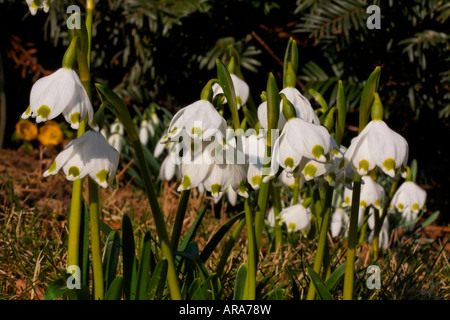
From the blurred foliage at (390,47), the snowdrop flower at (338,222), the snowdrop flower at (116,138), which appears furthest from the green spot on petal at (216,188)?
the snowdrop flower at (116,138)

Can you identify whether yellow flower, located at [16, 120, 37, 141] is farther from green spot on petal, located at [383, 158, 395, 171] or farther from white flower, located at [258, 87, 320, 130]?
green spot on petal, located at [383, 158, 395, 171]

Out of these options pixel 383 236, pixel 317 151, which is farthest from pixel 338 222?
pixel 317 151

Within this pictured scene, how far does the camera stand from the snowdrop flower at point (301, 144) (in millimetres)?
976

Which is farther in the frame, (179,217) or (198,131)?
(179,217)

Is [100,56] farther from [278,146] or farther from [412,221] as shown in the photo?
[278,146]

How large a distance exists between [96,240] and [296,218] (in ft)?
2.87

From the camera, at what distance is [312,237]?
2.03 metres

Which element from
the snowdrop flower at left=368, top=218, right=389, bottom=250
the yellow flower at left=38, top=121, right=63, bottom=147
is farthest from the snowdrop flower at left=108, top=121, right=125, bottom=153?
the snowdrop flower at left=368, top=218, right=389, bottom=250

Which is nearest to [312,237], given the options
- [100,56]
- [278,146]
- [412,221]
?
[412,221]

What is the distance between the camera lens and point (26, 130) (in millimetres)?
3373

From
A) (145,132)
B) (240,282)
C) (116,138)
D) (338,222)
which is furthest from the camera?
(145,132)

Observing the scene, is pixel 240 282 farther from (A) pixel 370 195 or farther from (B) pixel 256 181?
(A) pixel 370 195

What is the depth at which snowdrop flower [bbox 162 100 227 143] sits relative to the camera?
102 cm
